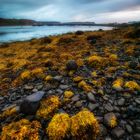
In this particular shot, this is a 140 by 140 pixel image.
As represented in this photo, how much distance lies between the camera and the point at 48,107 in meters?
5.80

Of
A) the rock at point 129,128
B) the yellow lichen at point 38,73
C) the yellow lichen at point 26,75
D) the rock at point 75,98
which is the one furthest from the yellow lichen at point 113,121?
the yellow lichen at point 26,75

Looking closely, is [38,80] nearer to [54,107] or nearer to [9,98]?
[9,98]

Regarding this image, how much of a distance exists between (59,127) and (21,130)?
104cm

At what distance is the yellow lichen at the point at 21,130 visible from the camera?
4910mm

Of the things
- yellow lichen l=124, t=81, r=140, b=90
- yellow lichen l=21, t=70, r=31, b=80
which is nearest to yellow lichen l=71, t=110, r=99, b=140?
yellow lichen l=124, t=81, r=140, b=90

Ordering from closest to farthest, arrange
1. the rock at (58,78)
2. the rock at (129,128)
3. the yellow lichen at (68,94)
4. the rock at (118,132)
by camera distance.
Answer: the rock at (118,132), the rock at (129,128), the yellow lichen at (68,94), the rock at (58,78)

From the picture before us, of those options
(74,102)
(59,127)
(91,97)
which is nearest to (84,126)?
(59,127)

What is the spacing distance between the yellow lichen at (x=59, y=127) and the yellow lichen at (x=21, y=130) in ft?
1.22

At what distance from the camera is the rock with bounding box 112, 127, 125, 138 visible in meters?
4.80

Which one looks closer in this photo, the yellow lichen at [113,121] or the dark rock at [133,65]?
the yellow lichen at [113,121]

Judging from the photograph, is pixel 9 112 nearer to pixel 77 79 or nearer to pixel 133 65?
pixel 77 79

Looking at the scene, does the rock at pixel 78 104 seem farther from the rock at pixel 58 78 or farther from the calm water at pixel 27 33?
the calm water at pixel 27 33

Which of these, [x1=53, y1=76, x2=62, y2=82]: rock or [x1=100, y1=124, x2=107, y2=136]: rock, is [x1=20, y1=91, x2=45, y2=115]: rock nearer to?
[x1=53, y1=76, x2=62, y2=82]: rock

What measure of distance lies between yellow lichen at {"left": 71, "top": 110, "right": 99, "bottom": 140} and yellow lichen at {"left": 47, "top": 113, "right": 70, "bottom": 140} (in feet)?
0.54
